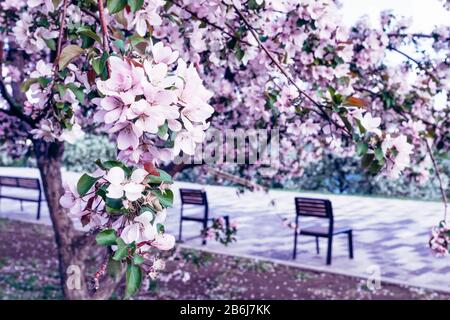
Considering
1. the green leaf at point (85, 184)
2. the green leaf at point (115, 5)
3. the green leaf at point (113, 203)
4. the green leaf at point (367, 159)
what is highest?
the green leaf at point (115, 5)

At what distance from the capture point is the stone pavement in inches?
282

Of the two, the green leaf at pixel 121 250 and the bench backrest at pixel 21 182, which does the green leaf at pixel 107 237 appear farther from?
the bench backrest at pixel 21 182

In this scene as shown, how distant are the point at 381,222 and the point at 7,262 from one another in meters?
6.80

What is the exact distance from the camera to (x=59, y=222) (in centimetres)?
476

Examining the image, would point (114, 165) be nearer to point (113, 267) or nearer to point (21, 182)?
point (113, 267)

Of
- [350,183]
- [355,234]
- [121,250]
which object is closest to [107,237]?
[121,250]

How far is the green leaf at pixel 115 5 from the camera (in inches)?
70.0

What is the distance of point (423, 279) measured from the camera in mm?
6598

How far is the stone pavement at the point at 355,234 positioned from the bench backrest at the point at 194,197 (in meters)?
0.59

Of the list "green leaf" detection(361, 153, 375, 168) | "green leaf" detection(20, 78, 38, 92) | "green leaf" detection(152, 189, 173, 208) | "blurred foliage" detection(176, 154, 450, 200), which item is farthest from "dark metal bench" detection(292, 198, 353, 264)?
"blurred foliage" detection(176, 154, 450, 200)

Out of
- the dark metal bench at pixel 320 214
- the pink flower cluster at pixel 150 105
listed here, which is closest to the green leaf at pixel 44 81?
the pink flower cluster at pixel 150 105
